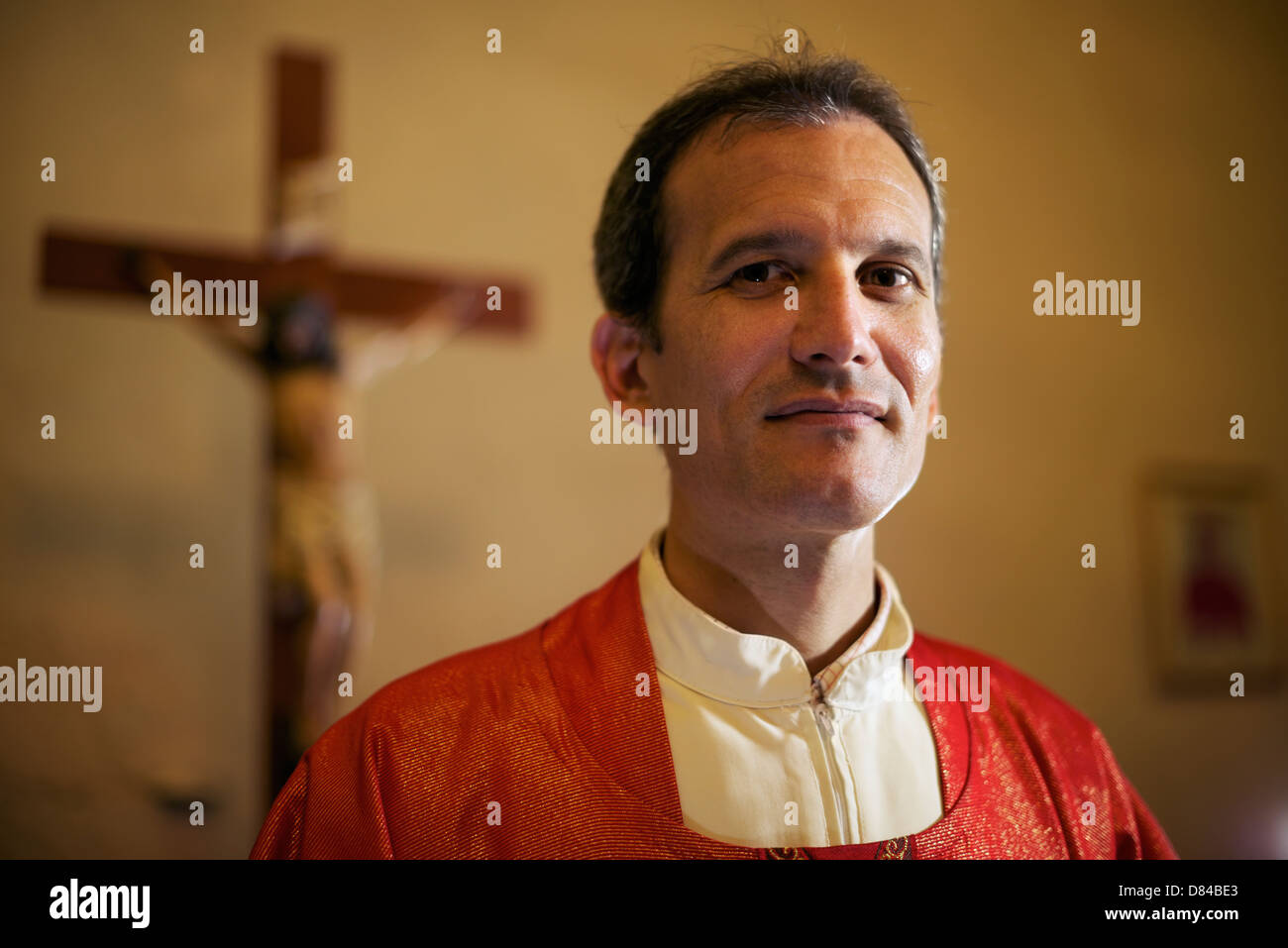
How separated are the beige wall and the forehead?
1.02 metres

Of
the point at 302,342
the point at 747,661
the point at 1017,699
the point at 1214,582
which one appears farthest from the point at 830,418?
the point at 1214,582

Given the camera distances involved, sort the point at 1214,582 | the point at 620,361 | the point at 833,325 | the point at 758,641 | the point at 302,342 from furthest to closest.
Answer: the point at 1214,582
the point at 302,342
the point at 620,361
the point at 758,641
the point at 833,325

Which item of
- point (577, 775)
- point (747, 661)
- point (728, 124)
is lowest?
point (577, 775)

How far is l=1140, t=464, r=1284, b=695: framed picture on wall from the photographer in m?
2.78

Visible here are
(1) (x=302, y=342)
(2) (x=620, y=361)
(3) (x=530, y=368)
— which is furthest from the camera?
(3) (x=530, y=368)

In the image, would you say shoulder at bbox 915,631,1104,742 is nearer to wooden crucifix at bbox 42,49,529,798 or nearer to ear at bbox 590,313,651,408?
ear at bbox 590,313,651,408

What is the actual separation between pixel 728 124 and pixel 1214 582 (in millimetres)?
2323

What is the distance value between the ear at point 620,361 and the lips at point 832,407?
10.8 inches

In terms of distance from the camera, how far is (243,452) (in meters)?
2.49

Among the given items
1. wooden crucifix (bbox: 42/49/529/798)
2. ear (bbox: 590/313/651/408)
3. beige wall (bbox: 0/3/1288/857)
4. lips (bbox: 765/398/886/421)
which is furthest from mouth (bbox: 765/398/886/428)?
wooden crucifix (bbox: 42/49/529/798)

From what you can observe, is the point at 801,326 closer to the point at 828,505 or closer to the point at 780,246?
the point at 780,246

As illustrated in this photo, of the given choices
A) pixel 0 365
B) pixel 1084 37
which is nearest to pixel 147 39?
pixel 0 365

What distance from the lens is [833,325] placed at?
3.68 feet
